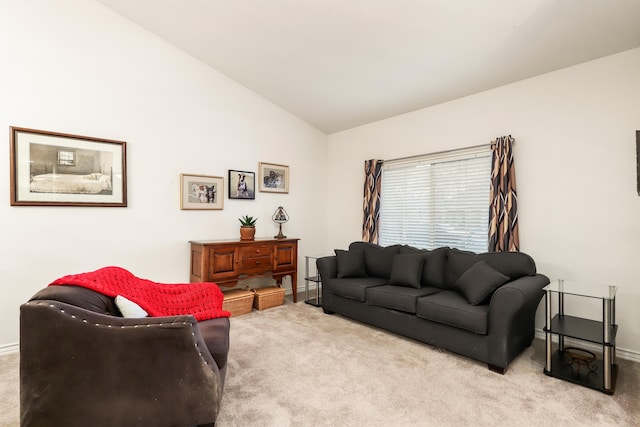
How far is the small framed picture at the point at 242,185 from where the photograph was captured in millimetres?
4457

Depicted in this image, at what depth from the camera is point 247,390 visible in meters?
2.30

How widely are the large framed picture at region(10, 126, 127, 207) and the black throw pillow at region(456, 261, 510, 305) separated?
11.7ft

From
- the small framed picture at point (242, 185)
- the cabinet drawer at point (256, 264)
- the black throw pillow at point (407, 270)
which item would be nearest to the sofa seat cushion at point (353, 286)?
the black throw pillow at point (407, 270)

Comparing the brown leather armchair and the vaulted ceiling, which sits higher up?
the vaulted ceiling

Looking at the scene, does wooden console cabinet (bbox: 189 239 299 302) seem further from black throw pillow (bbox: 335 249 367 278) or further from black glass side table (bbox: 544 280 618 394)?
black glass side table (bbox: 544 280 618 394)

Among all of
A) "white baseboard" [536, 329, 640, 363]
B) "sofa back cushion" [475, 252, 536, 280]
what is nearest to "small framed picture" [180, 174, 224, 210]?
"sofa back cushion" [475, 252, 536, 280]

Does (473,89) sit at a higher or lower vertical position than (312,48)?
lower

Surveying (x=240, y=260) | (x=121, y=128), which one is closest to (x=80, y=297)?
(x=240, y=260)

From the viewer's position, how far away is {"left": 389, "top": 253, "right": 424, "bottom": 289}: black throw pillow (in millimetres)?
3508

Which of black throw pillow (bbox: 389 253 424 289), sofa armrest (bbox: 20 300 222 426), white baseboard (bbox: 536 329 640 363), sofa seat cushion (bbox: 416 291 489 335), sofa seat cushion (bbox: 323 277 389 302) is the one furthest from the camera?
sofa seat cushion (bbox: 323 277 389 302)

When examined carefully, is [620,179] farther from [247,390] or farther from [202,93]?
[202,93]

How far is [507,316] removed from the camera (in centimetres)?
256

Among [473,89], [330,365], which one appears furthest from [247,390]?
[473,89]

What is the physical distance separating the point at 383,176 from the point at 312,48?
6.74ft
